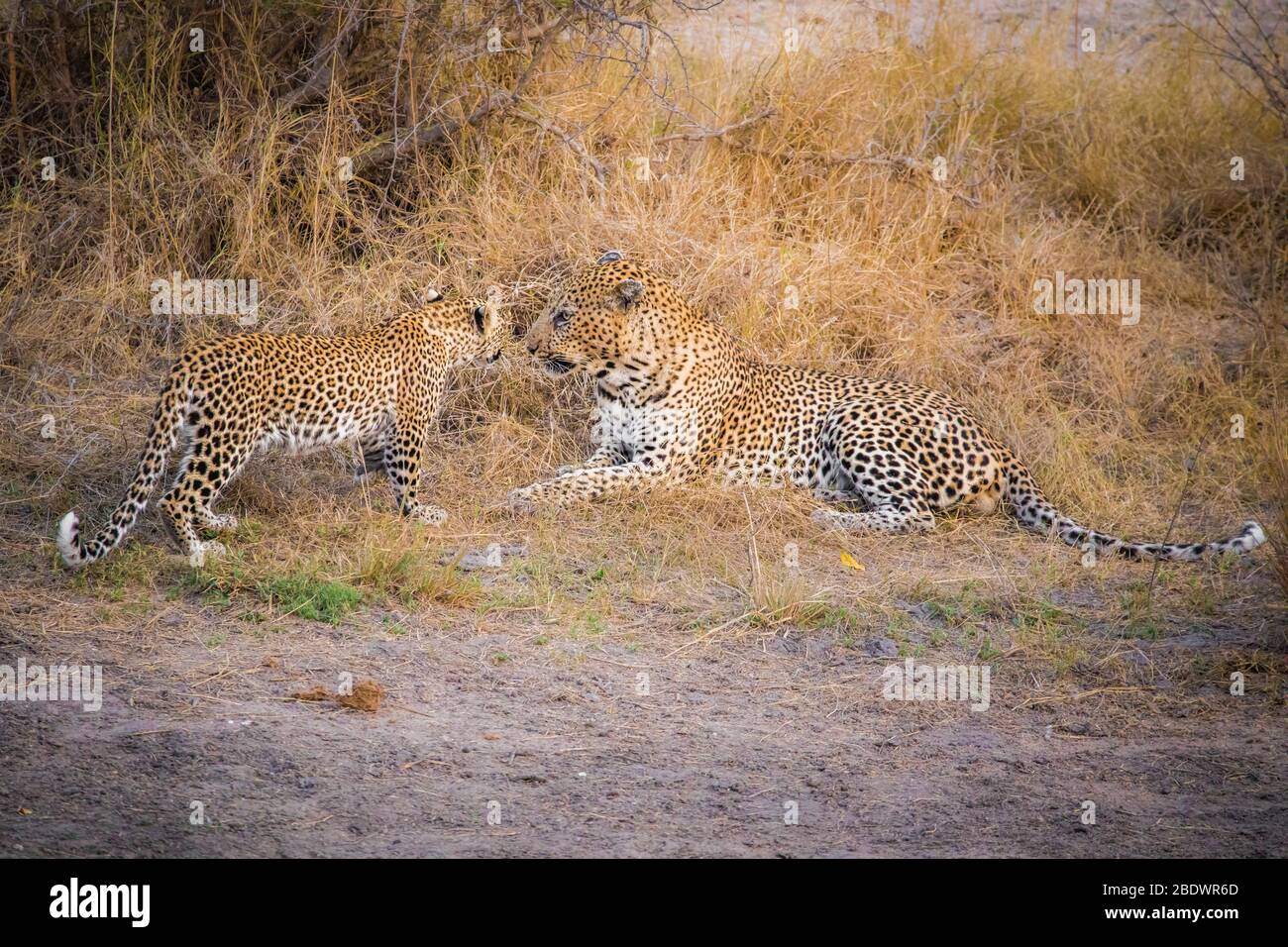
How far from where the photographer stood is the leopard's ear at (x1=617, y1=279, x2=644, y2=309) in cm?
859

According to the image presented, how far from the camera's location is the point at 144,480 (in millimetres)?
6934

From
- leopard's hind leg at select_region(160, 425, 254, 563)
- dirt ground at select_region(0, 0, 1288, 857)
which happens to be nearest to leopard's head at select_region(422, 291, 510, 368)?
dirt ground at select_region(0, 0, 1288, 857)

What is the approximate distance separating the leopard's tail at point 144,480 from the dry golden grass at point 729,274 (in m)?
0.19

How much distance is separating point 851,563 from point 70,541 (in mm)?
3907

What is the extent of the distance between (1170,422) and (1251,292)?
1.96 m

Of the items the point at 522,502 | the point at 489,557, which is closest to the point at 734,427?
the point at 522,502

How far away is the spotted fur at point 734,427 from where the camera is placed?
8609mm

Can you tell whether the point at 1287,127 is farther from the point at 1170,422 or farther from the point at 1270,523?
the point at 1270,523

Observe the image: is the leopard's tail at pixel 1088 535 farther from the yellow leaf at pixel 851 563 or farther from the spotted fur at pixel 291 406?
the spotted fur at pixel 291 406

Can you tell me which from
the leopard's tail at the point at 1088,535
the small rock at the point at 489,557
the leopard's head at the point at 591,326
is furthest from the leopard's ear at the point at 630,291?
the leopard's tail at the point at 1088,535

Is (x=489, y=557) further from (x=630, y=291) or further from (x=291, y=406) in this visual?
(x=630, y=291)

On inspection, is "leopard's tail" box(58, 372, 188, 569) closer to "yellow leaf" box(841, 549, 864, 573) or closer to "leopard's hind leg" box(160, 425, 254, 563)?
"leopard's hind leg" box(160, 425, 254, 563)
